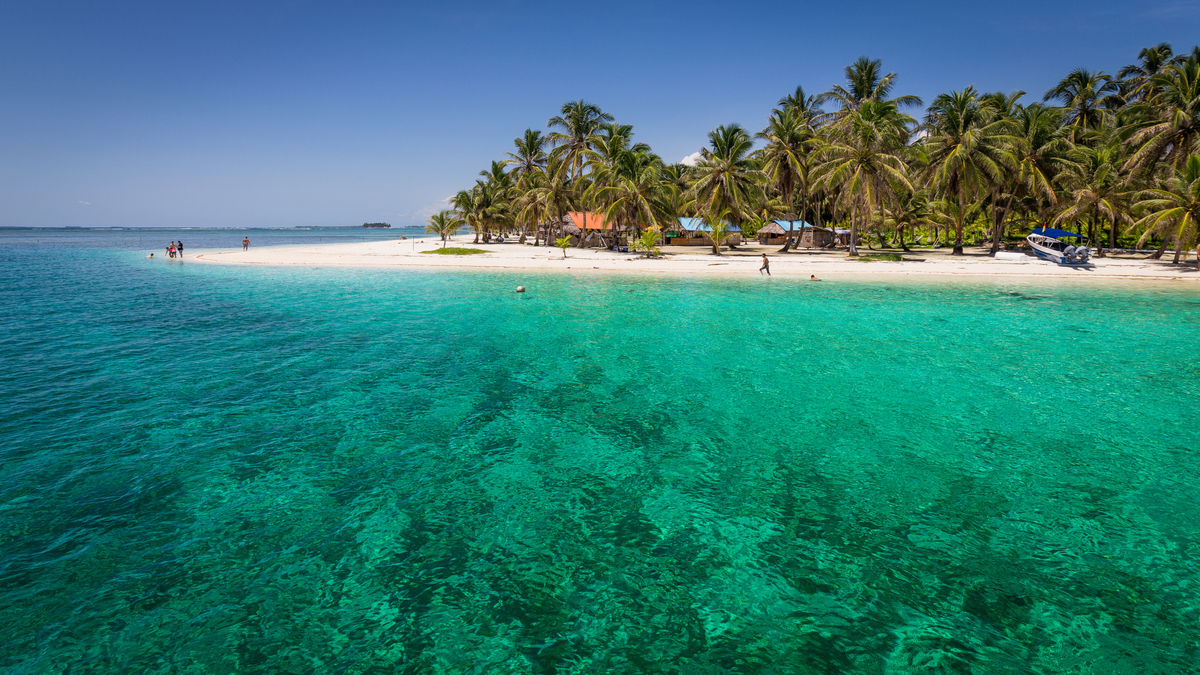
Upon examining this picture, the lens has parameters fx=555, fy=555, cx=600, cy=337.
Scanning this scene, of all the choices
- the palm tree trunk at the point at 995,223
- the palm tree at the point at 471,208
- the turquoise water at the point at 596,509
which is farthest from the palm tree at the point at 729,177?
the turquoise water at the point at 596,509

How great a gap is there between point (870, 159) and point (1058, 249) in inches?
567

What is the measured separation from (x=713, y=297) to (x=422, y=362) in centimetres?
1618

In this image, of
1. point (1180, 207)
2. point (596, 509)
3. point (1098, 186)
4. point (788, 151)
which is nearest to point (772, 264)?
point (788, 151)

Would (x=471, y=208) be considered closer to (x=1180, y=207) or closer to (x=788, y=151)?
(x=788, y=151)

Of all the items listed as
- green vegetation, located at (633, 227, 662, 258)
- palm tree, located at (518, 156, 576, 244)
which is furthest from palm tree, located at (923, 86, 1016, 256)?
palm tree, located at (518, 156, 576, 244)

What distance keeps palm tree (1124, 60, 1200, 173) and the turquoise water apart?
111ft

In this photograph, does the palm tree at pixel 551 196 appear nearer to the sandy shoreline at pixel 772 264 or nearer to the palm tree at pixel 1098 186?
the sandy shoreline at pixel 772 264

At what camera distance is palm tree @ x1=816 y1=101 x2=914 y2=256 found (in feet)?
133

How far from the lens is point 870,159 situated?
41.2 m

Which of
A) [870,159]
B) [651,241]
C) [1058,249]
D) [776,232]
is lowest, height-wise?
[1058,249]

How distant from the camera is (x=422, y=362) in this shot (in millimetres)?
14172

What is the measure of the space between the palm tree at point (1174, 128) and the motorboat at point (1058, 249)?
6.60 metres

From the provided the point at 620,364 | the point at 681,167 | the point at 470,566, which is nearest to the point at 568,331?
the point at 620,364

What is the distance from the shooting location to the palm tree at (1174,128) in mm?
37125
